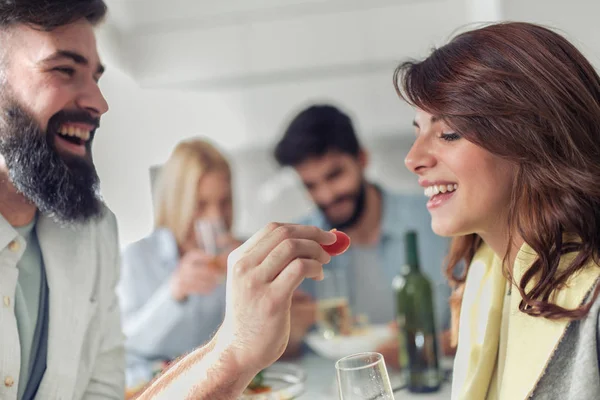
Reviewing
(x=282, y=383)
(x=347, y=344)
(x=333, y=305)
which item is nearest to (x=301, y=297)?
(x=333, y=305)

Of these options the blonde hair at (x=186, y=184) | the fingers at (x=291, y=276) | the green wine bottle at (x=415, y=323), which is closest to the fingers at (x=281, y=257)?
the fingers at (x=291, y=276)

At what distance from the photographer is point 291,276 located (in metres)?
0.59

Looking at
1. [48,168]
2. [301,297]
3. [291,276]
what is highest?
[48,168]

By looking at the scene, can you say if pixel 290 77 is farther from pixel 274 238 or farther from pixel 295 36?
pixel 274 238

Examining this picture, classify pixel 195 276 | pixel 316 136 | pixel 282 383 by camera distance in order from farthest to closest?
1. pixel 316 136
2. pixel 195 276
3. pixel 282 383

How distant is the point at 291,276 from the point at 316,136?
133 centimetres

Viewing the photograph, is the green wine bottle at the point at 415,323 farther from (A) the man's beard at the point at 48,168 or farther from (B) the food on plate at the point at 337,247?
(A) the man's beard at the point at 48,168

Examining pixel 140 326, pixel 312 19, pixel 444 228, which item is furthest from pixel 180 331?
pixel 444 228

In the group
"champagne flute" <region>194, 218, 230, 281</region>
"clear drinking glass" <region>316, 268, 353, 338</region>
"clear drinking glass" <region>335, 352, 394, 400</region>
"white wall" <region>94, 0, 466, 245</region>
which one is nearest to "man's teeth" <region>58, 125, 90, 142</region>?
"clear drinking glass" <region>335, 352, 394, 400</region>

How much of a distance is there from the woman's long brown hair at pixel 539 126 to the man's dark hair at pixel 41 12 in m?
0.44

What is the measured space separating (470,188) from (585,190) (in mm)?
129

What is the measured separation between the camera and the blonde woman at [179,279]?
1748mm

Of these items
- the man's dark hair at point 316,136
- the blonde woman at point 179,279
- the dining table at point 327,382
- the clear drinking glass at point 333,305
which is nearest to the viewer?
the dining table at point 327,382

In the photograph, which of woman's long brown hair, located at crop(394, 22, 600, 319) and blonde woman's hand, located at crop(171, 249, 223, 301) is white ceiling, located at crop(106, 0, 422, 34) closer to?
blonde woman's hand, located at crop(171, 249, 223, 301)
